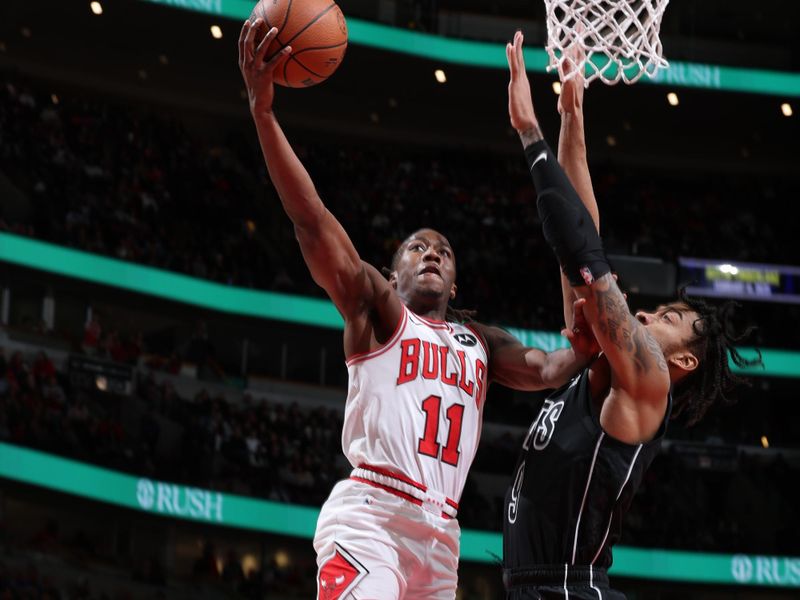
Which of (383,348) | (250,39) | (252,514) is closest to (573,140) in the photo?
(383,348)

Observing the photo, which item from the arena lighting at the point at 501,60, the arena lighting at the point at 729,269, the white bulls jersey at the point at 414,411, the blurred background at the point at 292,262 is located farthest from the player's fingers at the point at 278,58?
the arena lighting at the point at 729,269

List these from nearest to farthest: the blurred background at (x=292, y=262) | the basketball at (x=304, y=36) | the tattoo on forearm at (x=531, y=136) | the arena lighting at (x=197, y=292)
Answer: the tattoo on forearm at (x=531, y=136)
the basketball at (x=304, y=36)
the blurred background at (x=292, y=262)
the arena lighting at (x=197, y=292)

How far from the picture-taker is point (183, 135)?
21547mm

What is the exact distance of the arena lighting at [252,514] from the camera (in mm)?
16047

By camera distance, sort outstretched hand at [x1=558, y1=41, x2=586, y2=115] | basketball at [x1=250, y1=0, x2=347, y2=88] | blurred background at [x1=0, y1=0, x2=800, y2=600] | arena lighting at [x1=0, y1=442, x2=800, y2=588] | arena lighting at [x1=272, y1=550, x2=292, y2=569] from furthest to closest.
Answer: arena lighting at [x1=272, y1=550, x2=292, y2=569]
blurred background at [x1=0, y1=0, x2=800, y2=600]
arena lighting at [x1=0, y1=442, x2=800, y2=588]
outstretched hand at [x1=558, y1=41, x2=586, y2=115]
basketball at [x1=250, y1=0, x2=347, y2=88]

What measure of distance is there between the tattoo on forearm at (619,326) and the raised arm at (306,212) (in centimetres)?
96

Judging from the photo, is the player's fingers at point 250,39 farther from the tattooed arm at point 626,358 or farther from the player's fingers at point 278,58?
the tattooed arm at point 626,358

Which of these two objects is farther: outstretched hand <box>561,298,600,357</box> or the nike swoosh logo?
outstretched hand <box>561,298,600,357</box>

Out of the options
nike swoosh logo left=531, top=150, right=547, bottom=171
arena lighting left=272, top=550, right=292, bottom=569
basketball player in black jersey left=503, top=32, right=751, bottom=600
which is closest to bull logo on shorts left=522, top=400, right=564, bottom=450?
basketball player in black jersey left=503, top=32, right=751, bottom=600

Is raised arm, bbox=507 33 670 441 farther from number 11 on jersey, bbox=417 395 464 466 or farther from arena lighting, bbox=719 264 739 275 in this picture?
arena lighting, bbox=719 264 739 275

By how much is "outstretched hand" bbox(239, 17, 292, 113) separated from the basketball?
0.07m

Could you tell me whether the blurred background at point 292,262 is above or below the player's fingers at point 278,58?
above

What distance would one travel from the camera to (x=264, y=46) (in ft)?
14.4

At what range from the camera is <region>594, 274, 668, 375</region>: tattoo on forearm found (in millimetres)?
4039
